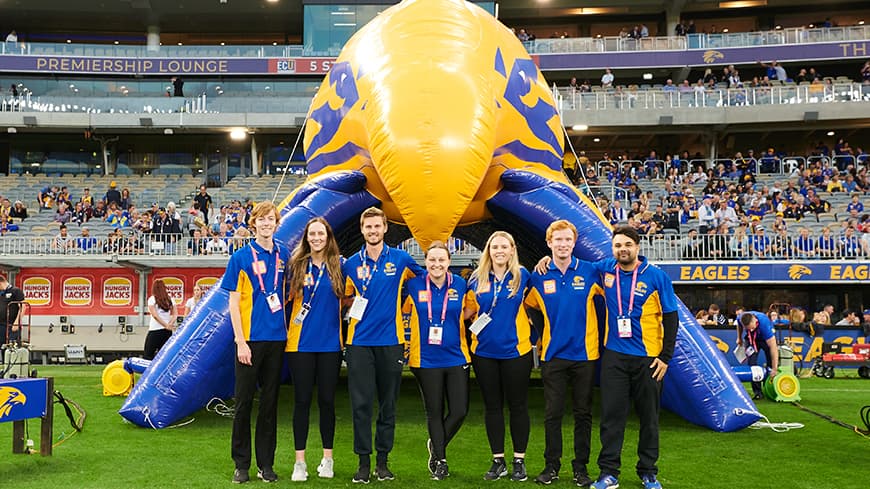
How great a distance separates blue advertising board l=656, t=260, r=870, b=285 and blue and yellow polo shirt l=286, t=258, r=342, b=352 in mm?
11609

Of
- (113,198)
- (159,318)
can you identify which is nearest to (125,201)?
(113,198)

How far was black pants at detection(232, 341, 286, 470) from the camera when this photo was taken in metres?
4.56

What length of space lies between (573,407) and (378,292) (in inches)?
53.5

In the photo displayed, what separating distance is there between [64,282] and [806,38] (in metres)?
23.7

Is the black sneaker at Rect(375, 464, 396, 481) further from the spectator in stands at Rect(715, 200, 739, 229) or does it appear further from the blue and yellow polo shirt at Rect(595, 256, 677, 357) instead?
the spectator in stands at Rect(715, 200, 739, 229)

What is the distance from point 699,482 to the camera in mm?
4723

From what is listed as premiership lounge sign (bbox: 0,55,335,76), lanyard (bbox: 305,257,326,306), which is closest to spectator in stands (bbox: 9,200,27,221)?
premiership lounge sign (bbox: 0,55,335,76)

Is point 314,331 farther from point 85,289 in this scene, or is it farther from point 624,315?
point 85,289

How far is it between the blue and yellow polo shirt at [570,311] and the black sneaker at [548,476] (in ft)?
2.13

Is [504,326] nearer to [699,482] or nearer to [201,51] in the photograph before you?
[699,482]

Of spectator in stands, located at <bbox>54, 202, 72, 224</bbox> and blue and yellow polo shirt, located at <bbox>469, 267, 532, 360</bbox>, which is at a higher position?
spectator in stands, located at <bbox>54, 202, 72, 224</bbox>

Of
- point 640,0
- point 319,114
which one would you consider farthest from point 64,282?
point 640,0

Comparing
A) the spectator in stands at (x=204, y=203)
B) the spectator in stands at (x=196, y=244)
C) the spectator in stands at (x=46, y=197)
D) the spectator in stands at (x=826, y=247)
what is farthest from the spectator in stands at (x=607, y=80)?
the spectator in stands at (x=46, y=197)

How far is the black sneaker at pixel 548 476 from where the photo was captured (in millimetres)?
4574
